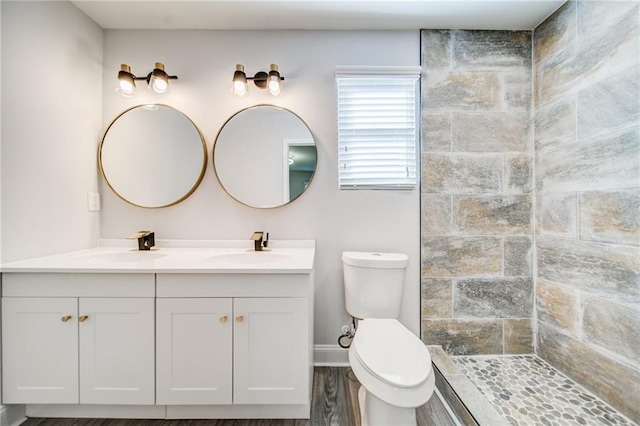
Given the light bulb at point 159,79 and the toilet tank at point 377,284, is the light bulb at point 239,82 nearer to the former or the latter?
the light bulb at point 159,79

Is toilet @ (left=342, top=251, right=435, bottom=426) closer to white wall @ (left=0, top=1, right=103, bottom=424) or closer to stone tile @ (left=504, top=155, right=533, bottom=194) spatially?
stone tile @ (left=504, top=155, right=533, bottom=194)

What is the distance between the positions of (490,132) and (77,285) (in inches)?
100

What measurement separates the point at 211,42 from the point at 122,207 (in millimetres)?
1286

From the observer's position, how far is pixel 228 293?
49.0 inches

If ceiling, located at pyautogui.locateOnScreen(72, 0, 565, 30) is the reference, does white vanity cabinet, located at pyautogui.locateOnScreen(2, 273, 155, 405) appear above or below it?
below

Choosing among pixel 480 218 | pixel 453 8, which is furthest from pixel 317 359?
pixel 453 8

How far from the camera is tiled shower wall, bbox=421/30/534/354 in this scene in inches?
68.5

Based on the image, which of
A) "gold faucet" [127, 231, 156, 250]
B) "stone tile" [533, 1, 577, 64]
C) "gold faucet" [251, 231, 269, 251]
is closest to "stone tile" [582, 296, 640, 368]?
"stone tile" [533, 1, 577, 64]

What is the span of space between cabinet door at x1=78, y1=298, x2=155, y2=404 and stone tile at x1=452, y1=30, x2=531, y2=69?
2389mm

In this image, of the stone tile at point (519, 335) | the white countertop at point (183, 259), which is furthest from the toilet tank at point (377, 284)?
the stone tile at point (519, 335)

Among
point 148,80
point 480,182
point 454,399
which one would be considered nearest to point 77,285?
point 148,80

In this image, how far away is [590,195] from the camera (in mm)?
1390

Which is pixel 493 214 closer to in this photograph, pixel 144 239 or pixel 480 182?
pixel 480 182

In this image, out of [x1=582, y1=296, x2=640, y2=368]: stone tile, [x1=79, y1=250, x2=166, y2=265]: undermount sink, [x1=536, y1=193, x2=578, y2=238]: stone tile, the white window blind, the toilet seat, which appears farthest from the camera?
the white window blind
